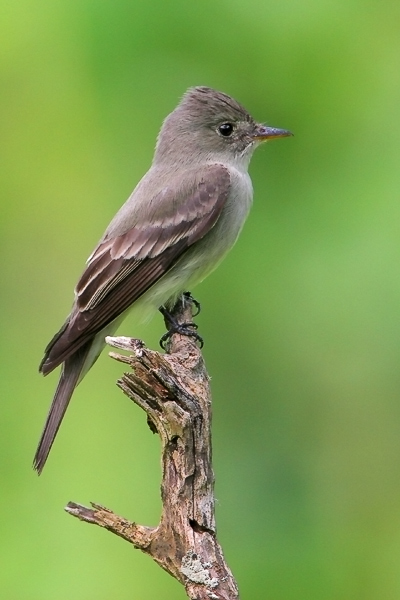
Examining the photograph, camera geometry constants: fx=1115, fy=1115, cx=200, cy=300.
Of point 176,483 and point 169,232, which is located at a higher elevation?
point 169,232

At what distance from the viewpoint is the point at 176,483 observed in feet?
8.82

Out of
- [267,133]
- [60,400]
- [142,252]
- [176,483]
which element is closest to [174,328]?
[142,252]

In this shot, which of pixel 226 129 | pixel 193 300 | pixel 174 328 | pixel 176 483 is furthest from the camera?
pixel 226 129

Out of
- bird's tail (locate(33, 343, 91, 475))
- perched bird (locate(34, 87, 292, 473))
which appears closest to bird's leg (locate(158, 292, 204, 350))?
perched bird (locate(34, 87, 292, 473))

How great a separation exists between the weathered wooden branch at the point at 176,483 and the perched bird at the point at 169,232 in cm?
79

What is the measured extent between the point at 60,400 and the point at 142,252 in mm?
572

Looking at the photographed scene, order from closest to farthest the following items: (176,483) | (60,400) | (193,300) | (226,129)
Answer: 1. (176,483)
2. (60,400)
3. (193,300)
4. (226,129)

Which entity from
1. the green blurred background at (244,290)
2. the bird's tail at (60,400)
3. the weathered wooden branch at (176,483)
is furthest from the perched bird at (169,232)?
the weathered wooden branch at (176,483)

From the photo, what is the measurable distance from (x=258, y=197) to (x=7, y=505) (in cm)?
143

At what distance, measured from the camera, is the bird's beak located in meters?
4.03

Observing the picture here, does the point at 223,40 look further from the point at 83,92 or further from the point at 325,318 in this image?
the point at 325,318

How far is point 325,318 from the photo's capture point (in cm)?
392

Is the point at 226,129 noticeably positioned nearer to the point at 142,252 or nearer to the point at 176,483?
the point at 142,252

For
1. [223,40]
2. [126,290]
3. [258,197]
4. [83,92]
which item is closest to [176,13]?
[223,40]
